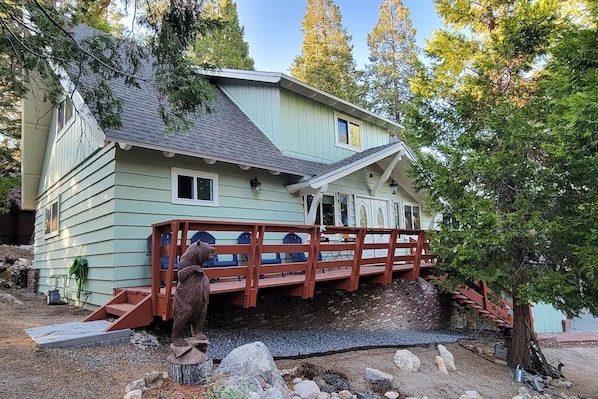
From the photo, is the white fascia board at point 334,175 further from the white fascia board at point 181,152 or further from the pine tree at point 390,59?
the pine tree at point 390,59

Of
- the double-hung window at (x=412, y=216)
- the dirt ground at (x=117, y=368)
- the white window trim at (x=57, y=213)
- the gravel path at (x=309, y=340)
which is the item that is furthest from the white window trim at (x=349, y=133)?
the white window trim at (x=57, y=213)

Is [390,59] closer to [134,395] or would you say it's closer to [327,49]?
[327,49]

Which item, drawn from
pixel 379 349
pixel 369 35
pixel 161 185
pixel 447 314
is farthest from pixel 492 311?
pixel 369 35

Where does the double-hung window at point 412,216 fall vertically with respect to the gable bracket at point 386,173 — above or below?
below

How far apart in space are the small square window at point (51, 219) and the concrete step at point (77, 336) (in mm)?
5153

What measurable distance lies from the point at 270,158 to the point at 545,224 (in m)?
5.03

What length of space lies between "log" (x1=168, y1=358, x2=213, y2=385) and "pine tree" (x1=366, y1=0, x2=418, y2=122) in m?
21.7

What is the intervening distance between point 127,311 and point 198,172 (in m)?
2.87

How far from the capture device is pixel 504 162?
623 cm

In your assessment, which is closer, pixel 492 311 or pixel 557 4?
pixel 557 4

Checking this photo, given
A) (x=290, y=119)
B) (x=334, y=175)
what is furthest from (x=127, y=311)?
(x=290, y=119)

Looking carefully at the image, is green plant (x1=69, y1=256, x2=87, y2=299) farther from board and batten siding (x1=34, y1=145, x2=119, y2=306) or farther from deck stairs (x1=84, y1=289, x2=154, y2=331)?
deck stairs (x1=84, y1=289, x2=154, y2=331)

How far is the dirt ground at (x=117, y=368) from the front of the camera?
10.9 ft

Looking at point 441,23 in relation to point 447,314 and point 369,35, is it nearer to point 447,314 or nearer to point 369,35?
point 447,314
